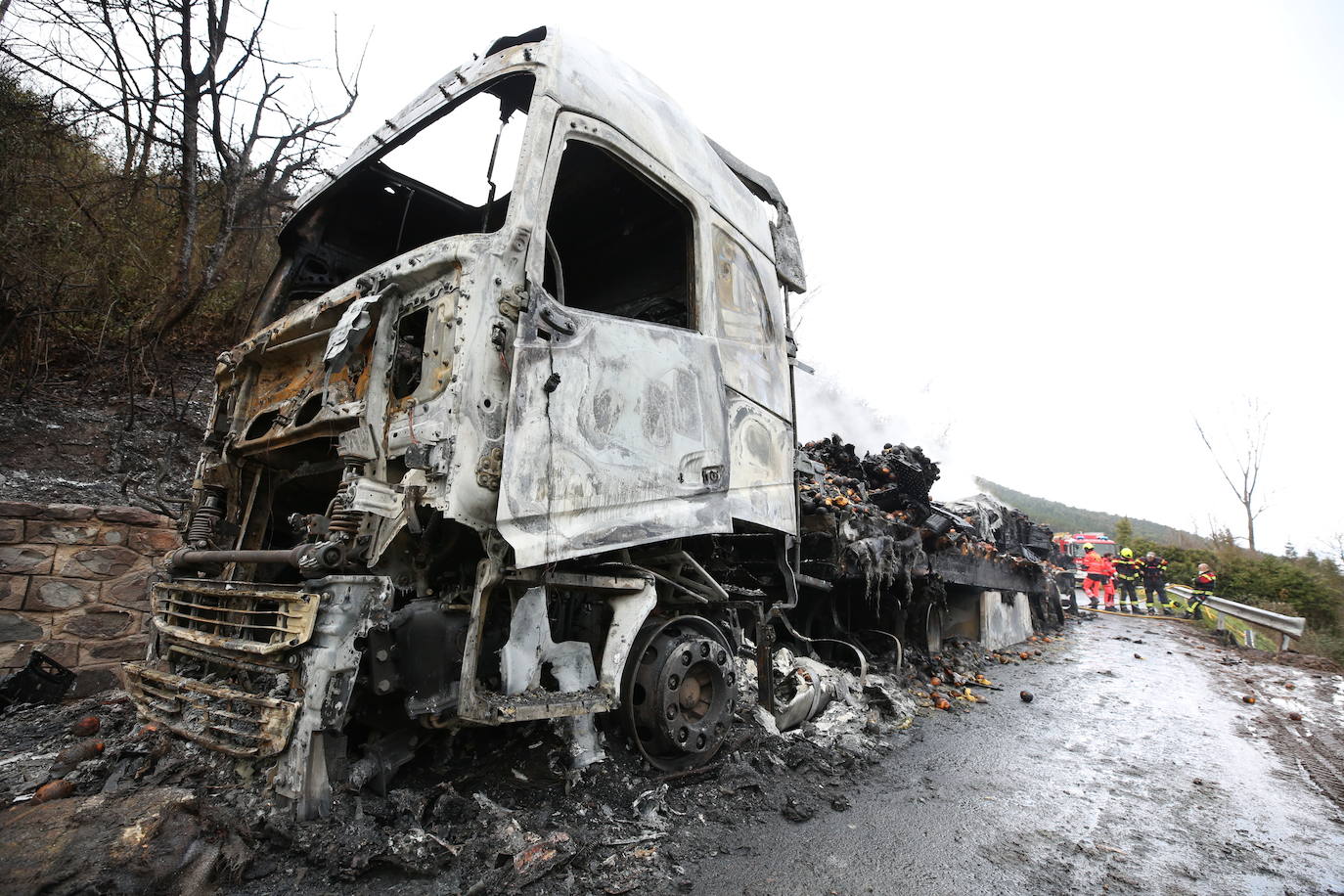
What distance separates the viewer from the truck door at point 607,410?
2.28 meters

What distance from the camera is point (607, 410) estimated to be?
2572 mm

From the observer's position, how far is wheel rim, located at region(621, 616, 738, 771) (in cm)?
274

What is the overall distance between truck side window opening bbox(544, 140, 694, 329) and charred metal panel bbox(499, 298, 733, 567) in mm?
503

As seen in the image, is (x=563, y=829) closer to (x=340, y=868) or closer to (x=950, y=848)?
(x=340, y=868)


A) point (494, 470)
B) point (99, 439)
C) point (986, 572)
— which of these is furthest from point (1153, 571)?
point (99, 439)

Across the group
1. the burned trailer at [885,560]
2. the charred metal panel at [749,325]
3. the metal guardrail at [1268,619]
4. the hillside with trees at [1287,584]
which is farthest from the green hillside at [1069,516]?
the charred metal panel at [749,325]

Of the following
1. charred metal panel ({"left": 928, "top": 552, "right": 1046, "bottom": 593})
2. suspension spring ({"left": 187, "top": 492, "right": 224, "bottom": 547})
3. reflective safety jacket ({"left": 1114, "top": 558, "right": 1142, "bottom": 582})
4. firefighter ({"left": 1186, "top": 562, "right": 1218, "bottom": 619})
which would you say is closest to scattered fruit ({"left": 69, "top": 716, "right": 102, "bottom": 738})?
suspension spring ({"left": 187, "top": 492, "right": 224, "bottom": 547})

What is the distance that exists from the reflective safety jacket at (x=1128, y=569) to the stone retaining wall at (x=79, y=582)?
67.1 ft

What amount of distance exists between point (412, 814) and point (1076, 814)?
2944 millimetres

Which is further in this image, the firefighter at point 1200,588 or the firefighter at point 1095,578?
the firefighter at point 1095,578

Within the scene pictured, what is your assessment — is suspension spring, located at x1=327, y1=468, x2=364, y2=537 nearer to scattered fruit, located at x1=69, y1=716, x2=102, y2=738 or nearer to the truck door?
the truck door

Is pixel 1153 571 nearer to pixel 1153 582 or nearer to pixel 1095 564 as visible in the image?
pixel 1153 582

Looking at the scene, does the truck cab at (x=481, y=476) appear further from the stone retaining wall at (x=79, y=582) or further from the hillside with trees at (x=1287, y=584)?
the hillside with trees at (x=1287, y=584)

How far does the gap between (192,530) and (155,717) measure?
811mm
